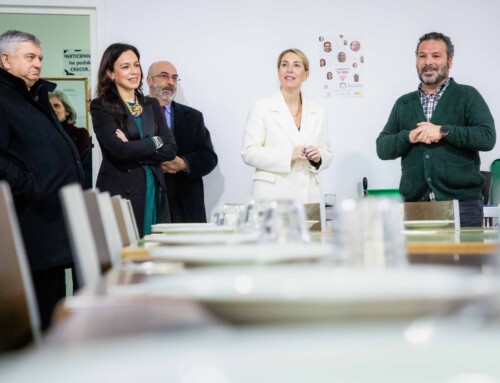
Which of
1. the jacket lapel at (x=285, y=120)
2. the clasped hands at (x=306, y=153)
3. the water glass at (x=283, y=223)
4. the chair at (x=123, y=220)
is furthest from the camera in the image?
the jacket lapel at (x=285, y=120)

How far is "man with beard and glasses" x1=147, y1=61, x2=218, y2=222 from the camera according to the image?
205 inches

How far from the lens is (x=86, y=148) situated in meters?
5.67

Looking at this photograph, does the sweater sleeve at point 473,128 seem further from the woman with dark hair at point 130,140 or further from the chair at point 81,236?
the chair at point 81,236

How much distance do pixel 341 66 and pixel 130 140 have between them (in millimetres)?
2314

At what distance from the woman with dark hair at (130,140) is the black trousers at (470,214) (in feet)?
4.86

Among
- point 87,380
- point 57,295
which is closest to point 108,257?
point 57,295

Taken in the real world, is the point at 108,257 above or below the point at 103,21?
below

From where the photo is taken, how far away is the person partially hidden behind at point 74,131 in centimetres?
564

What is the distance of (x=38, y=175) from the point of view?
10.5ft

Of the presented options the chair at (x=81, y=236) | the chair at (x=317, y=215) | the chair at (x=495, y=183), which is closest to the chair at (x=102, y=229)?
the chair at (x=81, y=236)

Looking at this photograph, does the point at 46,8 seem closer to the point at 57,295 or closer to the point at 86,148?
the point at 86,148

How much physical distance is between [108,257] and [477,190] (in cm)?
238

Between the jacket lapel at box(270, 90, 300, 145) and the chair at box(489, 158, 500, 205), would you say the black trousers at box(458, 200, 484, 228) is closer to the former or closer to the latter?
the jacket lapel at box(270, 90, 300, 145)

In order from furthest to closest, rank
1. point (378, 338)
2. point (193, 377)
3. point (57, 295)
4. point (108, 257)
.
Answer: point (57, 295) → point (108, 257) → point (378, 338) → point (193, 377)
